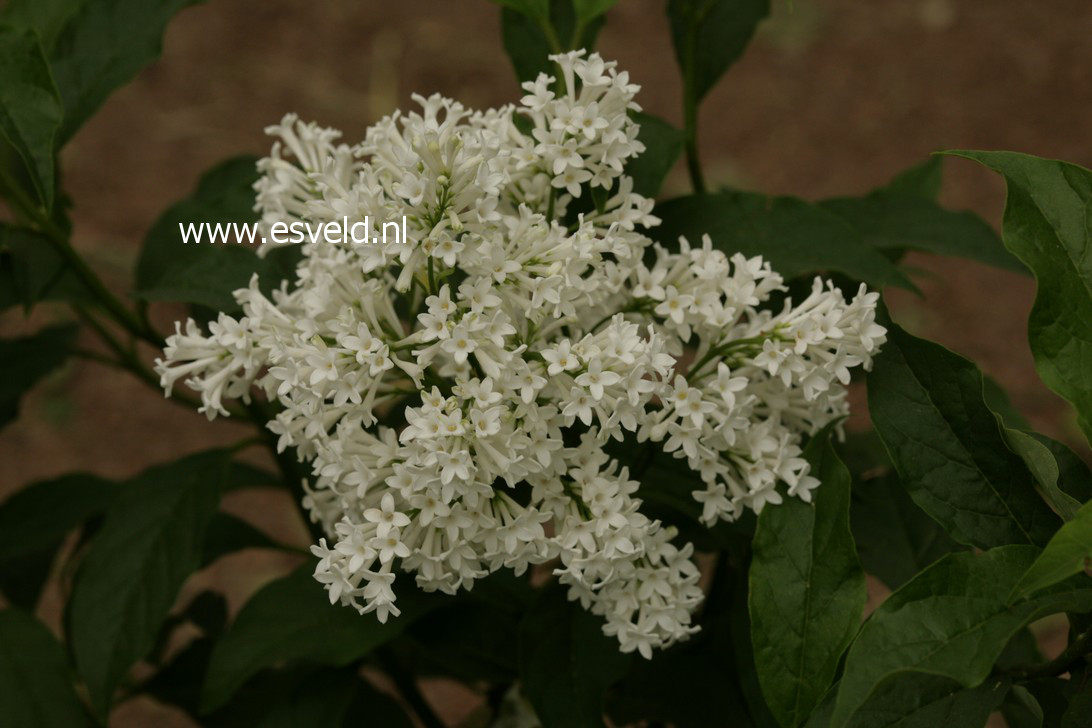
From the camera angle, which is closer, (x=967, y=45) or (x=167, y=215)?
(x=167, y=215)

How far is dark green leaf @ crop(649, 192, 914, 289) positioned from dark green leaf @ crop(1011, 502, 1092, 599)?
1.36ft

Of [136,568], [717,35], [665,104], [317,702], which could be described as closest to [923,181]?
[717,35]

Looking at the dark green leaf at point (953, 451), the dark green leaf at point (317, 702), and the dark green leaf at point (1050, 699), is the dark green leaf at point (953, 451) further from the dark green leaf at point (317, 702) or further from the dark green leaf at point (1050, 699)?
the dark green leaf at point (317, 702)

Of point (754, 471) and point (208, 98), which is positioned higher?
point (208, 98)

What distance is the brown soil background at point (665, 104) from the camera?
13.2 ft

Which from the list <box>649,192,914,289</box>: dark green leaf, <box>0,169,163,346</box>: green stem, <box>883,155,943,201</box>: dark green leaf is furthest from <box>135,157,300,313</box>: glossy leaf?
<box>883,155,943,201</box>: dark green leaf

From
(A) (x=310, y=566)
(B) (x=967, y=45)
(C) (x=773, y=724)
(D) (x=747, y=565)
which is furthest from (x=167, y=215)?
(B) (x=967, y=45)

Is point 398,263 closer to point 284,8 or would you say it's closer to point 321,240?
point 321,240

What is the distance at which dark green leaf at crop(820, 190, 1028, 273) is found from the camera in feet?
5.07

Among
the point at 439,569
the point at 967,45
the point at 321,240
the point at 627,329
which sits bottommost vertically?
the point at 439,569

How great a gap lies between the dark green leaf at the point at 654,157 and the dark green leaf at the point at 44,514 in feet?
3.50

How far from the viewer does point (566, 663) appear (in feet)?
4.48

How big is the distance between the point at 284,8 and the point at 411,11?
511mm

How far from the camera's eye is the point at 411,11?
469 centimetres
